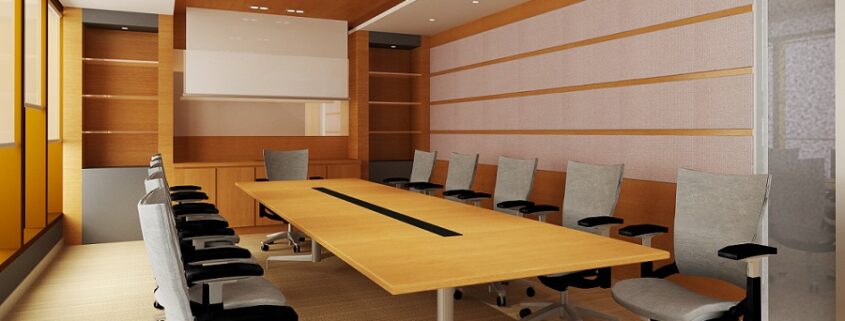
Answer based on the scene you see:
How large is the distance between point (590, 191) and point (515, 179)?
99 centimetres

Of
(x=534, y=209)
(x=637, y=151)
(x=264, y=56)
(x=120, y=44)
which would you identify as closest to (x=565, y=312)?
(x=534, y=209)

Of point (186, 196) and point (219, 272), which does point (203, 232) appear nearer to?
point (219, 272)

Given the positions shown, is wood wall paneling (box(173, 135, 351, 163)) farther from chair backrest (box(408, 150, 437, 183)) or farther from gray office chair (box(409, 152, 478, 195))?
gray office chair (box(409, 152, 478, 195))

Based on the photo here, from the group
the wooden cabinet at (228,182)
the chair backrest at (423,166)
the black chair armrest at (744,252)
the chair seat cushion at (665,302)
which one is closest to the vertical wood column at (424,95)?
the chair backrest at (423,166)

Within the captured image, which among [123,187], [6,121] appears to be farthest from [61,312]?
[123,187]

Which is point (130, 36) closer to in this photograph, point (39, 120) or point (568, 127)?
point (39, 120)

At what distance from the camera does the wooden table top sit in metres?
2.25

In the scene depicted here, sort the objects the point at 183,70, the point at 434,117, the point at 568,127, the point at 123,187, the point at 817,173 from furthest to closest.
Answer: the point at 434,117 → the point at 183,70 → the point at 123,187 → the point at 568,127 → the point at 817,173

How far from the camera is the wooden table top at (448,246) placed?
88.7 inches

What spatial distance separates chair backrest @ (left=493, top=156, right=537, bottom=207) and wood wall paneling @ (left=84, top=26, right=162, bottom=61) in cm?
460

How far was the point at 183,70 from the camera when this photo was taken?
7.82 m

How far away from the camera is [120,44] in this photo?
747 cm

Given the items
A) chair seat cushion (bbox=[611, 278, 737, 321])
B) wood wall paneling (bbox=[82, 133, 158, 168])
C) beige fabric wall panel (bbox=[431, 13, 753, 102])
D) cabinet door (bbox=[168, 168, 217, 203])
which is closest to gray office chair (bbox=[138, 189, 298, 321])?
chair seat cushion (bbox=[611, 278, 737, 321])

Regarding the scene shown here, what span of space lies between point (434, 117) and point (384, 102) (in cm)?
80
